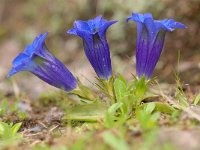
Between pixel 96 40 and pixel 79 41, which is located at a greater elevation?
pixel 96 40

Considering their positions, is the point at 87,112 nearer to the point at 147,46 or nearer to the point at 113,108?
the point at 113,108

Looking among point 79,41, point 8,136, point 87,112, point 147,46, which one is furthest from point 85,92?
point 79,41

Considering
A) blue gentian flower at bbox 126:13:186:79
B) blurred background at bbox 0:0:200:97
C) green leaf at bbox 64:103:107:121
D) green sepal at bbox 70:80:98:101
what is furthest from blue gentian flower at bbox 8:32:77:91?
blurred background at bbox 0:0:200:97

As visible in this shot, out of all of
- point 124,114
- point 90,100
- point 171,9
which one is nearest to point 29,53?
point 90,100

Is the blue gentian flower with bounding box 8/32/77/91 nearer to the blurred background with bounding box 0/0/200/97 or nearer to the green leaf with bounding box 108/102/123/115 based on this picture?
the green leaf with bounding box 108/102/123/115

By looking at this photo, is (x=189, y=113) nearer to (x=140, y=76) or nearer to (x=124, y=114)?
(x=124, y=114)

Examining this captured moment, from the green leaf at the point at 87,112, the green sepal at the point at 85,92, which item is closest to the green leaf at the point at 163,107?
the green leaf at the point at 87,112
